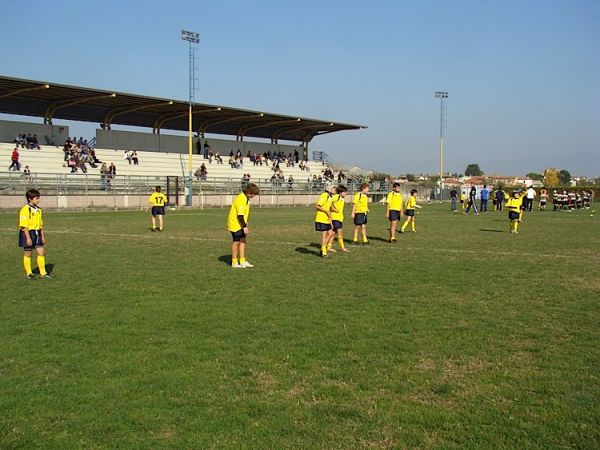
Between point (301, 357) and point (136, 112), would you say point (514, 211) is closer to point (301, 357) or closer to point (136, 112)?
point (301, 357)

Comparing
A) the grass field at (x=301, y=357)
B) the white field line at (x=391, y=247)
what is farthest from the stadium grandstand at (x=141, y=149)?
the grass field at (x=301, y=357)

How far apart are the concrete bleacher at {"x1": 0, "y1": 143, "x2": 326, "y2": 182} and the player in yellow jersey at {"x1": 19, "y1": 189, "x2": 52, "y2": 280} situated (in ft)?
96.7

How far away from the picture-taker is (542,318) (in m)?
7.75

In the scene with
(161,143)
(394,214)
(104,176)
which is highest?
(161,143)

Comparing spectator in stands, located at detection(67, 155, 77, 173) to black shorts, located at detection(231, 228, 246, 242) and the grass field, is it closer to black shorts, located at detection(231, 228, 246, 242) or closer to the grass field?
the grass field

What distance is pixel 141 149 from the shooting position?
52.8 m

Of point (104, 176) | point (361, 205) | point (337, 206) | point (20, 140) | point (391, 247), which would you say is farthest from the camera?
point (20, 140)

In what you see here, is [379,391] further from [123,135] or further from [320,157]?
[320,157]

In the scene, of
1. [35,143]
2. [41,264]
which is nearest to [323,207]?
[41,264]

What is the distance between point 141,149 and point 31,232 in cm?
4327

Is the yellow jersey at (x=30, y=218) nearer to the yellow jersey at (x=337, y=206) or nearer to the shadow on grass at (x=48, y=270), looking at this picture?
the shadow on grass at (x=48, y=270)

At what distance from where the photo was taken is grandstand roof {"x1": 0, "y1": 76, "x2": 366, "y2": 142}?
139 ft

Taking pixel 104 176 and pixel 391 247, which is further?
pixel 104 176

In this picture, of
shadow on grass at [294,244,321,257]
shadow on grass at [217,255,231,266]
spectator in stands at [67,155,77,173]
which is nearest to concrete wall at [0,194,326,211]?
spectator in stands at [67,155,77,173]
